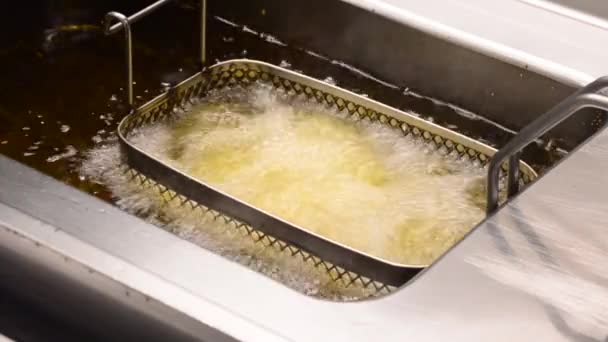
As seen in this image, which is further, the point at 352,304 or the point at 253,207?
the point at 253,207

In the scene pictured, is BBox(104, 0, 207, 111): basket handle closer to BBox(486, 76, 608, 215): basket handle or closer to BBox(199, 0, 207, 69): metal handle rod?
BBox(199, 0, 207, 69): metal handle rod

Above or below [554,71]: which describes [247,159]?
below

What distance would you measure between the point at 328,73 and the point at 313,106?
123 mm

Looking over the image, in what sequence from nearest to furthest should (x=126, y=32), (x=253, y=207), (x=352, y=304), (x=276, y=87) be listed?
(x=352, y=304)
(x=253, y=207)
(x=126, y=32)
(x=276, y=87)

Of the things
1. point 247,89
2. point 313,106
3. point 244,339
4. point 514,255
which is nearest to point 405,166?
point 313,106

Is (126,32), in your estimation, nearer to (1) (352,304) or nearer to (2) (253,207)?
(2) (253,207)

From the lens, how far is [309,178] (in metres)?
1.22

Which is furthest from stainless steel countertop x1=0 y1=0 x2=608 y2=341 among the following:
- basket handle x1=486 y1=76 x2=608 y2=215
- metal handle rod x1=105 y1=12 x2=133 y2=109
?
metal handle rod x1=105 y1=12 x2=133 y2=109

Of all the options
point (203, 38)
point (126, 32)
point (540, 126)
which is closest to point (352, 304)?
point (540, 126)

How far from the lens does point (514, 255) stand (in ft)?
2.83

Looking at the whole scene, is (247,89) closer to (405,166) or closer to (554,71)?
(405,166)

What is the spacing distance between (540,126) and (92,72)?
2.65 feet

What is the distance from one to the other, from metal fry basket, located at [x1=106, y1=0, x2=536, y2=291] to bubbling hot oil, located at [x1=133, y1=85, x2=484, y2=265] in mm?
17

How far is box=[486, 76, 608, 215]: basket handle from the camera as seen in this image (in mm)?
853
